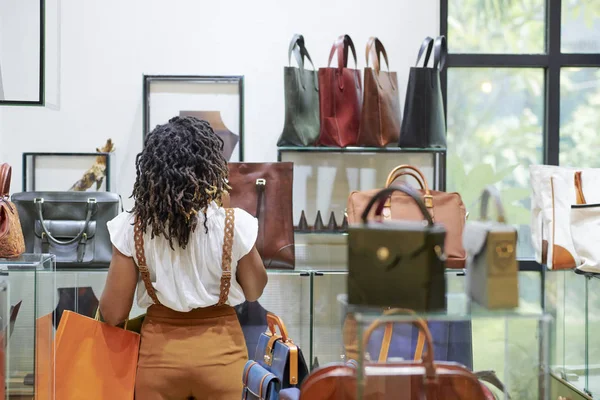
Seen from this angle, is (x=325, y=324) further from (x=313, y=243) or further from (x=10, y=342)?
(x=10, y=342)

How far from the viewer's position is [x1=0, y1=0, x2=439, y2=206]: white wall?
415cm

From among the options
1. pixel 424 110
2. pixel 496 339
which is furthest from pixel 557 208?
pixel 496 339

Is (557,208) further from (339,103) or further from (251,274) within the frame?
(251,274)

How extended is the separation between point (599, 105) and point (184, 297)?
3206 mm

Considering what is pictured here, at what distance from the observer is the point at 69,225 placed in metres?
3.54

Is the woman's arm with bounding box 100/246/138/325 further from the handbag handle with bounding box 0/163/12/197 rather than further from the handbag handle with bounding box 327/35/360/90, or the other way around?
the handbag handle with bounding box 327/35/360/90

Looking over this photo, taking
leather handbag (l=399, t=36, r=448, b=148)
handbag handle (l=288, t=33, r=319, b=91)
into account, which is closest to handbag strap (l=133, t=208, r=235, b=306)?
handbag handle (l=288, t=33, r=319, b=91)

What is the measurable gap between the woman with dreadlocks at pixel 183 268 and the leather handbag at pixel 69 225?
92cm

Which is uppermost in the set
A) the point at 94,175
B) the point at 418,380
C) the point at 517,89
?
the point at 517,89

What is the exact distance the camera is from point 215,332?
8.70 feet

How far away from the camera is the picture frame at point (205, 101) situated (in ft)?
13.6

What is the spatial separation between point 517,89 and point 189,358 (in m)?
2.90

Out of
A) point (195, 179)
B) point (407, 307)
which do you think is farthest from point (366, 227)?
point (195, 179)

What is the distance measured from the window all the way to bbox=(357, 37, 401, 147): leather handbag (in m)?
0.66
